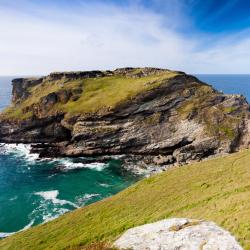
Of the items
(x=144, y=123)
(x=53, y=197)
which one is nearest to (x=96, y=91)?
(x=144, y=123)

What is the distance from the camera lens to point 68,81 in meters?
139

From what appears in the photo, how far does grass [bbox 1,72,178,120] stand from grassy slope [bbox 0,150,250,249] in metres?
66.6

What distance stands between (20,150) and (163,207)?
83.5 metres

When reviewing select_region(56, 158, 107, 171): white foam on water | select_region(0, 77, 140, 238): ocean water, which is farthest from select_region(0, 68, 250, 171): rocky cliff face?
select_region(0, 77, 140, 238): ocean water

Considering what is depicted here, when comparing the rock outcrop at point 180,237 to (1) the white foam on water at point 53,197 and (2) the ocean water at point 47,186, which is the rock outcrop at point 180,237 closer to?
(2) the ocean water at point 47,186

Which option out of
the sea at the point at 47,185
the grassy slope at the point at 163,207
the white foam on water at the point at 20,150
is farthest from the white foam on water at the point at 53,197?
the grassy slope at the point at 163,207

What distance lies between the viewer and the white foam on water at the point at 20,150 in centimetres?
9933

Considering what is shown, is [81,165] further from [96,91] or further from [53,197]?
[96,91]

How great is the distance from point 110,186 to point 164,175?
31439 mm

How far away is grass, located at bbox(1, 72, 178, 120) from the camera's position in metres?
111

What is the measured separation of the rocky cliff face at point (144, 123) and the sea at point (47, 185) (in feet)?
26.5

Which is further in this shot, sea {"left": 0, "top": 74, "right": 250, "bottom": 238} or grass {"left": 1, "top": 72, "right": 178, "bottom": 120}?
grass {"left": 1, "top": 72, "right": 178, "bottom": 120}

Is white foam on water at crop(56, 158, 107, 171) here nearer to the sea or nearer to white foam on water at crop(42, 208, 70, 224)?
the sea

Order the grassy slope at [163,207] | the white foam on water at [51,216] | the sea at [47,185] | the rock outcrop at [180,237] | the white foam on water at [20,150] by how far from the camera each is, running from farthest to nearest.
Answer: the white foam on water at [20,150], the sea at [47,185], the white foam on water at [51,216], the grassy slope at [163,207], the rock outcrop at [180,237]
